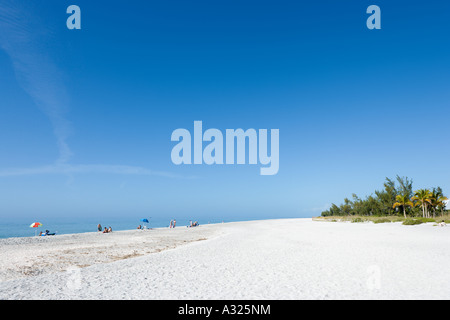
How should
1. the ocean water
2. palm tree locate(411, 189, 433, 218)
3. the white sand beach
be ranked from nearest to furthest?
the white sand beach < palm tree locate(411, 189, 433, 218) < the ocean water

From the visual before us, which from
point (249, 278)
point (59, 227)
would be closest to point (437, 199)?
point (249, 278)

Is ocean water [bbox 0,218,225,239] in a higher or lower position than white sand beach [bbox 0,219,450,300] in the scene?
lower

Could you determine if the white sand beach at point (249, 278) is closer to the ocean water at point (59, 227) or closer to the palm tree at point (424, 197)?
the palm tree at point (424, 197)

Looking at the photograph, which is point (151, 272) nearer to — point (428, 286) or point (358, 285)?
point (358, 285)

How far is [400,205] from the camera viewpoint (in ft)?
175

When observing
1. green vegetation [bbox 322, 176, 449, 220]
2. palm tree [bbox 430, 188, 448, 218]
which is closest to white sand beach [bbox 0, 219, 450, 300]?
green vegetation [bbox 322, 176, 449, 220]

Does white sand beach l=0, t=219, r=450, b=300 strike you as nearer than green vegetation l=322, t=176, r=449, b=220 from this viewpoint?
Yes

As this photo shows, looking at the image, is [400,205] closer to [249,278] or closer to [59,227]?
[249,278]

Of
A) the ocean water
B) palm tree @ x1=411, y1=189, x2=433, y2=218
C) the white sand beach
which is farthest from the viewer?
the ocean water

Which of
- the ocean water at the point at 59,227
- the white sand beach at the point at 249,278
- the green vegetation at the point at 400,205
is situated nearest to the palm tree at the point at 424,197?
the green vegetation at the point at 400,205

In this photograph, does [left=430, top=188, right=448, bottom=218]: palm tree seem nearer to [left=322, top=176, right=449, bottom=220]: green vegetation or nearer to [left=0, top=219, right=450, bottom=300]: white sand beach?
[left=322, top=176, right=449, bottom=220]: green vegetation

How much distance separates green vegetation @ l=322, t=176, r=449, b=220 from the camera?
42.6 m
